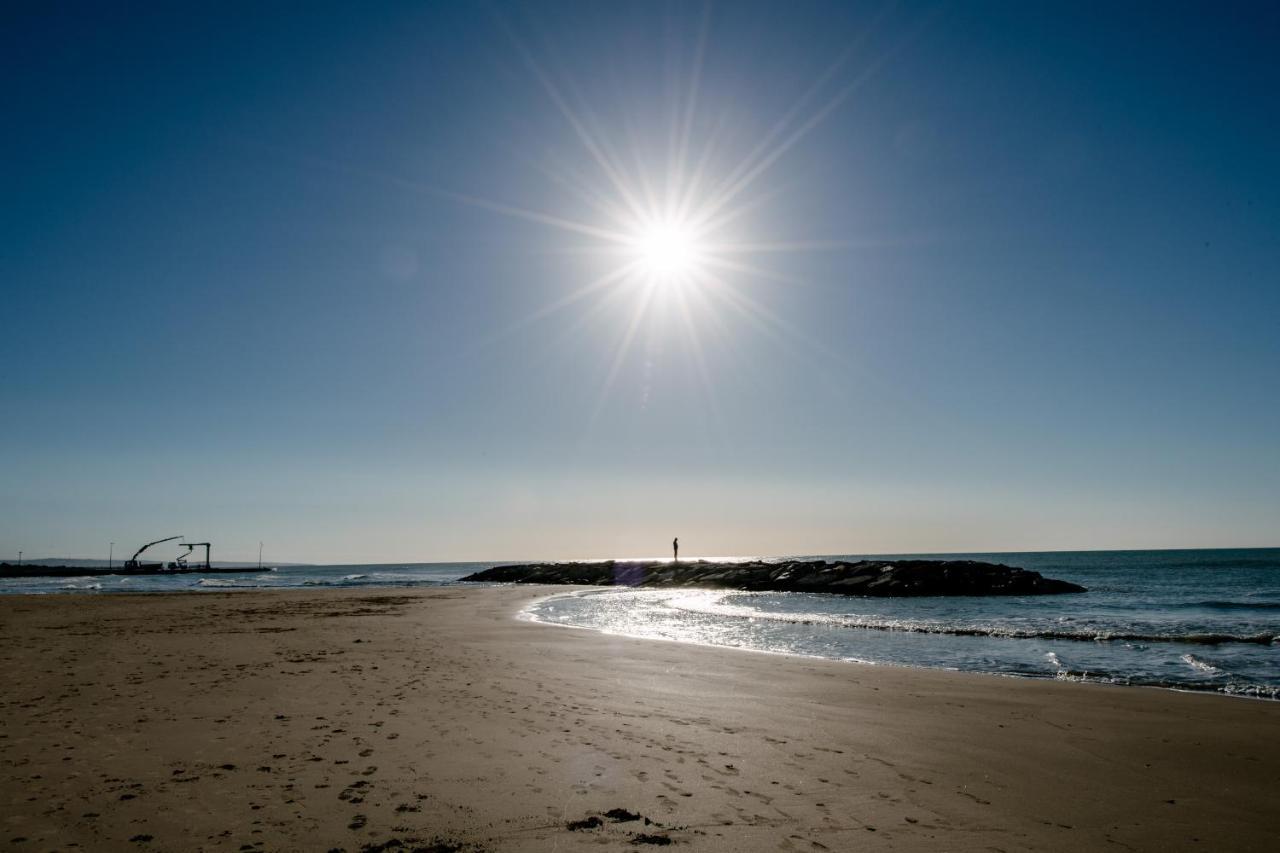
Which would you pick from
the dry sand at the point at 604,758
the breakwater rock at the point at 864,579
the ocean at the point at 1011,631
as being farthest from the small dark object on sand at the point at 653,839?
the breakwater rock at the point at 864,579

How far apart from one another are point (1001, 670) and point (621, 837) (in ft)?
45.1

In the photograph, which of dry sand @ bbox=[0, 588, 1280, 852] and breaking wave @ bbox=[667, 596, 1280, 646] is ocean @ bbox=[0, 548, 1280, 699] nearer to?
breaking wave @ bbox=[667, 596, 1280, 646]

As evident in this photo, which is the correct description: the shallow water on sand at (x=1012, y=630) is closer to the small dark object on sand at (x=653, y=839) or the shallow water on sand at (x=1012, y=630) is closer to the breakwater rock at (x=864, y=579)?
the breakwater rock at (x=864, y=579)

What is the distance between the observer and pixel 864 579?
48.4 metres

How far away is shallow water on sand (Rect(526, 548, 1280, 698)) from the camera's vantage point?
52.5ft

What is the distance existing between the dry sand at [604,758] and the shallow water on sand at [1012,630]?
3.27 meters

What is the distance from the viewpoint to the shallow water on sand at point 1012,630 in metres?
16.0

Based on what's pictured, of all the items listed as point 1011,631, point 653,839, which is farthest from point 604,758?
point 1011,631

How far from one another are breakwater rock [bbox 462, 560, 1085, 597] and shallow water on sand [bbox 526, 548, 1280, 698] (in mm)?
3524

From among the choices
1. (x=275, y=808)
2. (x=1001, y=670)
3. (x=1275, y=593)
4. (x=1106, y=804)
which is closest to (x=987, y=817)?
(x=1106, y=804)

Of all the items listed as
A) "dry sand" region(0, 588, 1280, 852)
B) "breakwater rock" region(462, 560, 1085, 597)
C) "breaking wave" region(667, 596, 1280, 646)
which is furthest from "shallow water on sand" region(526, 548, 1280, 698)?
"breakwater rock" region(462, 560, 1085, 597)

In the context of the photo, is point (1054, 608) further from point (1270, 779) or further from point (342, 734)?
point (342, 734)

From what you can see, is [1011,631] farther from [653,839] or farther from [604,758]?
[653,839]

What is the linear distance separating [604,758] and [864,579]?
146 feet
